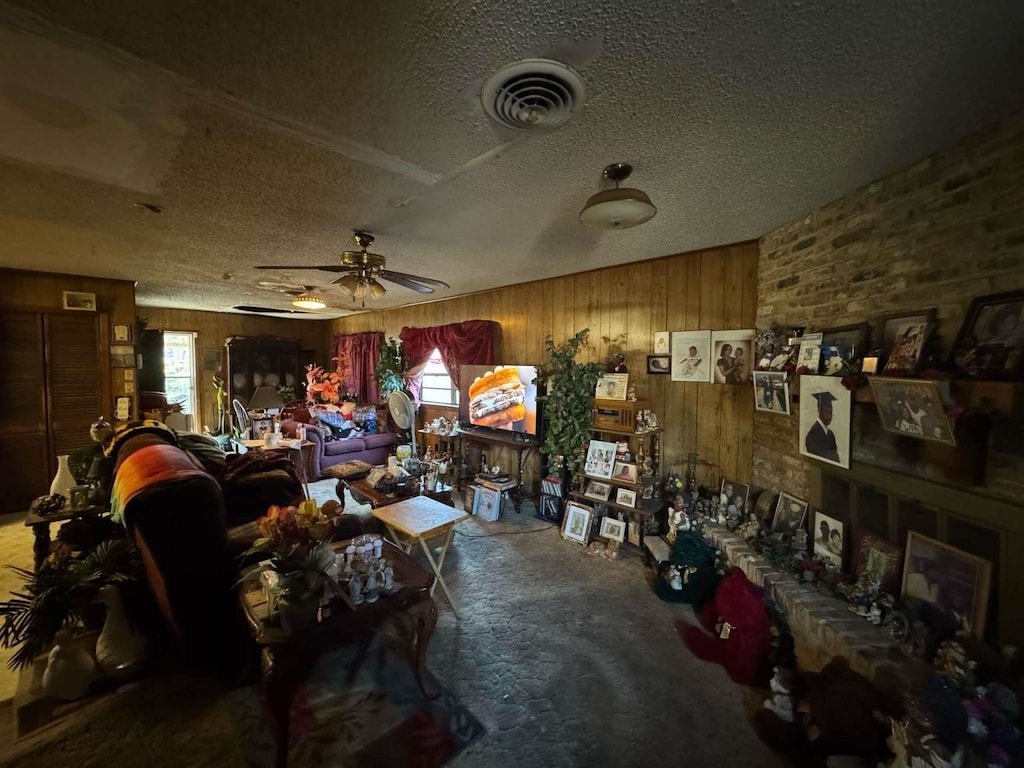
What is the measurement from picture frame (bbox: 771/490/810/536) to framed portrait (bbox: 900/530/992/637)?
0.55 m

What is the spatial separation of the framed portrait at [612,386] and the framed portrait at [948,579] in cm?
175

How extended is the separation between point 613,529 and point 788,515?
1.21 meters

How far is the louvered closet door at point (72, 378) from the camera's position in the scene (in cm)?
374

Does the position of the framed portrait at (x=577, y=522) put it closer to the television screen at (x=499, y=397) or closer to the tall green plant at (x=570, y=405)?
the tall green plant at (x=570, y=405)

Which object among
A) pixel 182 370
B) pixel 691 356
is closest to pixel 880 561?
pixel 691 356

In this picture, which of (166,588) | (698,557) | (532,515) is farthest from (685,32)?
(532,515)

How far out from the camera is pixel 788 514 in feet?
7.44

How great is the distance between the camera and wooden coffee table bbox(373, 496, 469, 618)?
7.49ft

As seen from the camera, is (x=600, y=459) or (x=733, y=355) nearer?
(x=733, y=355)

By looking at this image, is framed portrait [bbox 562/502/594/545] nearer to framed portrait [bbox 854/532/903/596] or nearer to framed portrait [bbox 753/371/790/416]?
framed portrait [bbox 753/371/790/416]

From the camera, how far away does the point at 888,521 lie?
68.4 inches

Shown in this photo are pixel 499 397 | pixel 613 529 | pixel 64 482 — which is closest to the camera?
pixel 64 482

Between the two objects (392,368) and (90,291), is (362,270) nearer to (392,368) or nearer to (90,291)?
(392,368)

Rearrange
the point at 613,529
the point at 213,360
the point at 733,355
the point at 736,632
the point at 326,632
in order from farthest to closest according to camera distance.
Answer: the point at 213,360 → the point at 613,529 → the point at 733,355 → the point at 736,632 → the point at 326,632
